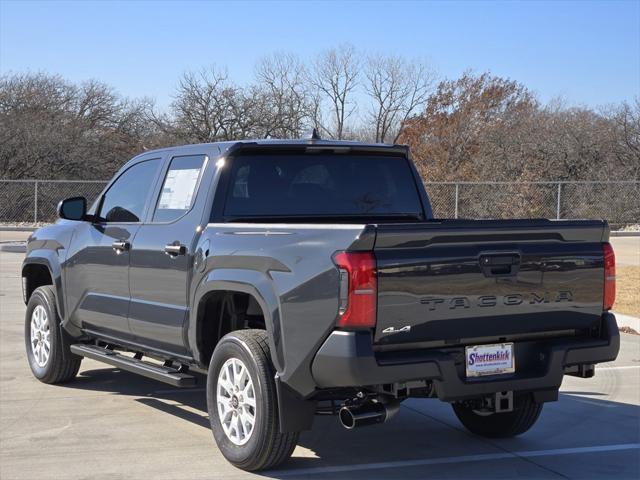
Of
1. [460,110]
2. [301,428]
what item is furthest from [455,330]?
[460,110]

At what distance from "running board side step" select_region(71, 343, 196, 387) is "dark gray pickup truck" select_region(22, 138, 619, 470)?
0.02 meters

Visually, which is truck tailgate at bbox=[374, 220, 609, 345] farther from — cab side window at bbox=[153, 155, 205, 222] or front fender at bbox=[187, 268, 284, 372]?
cab side window at bbox=[153, 155, 205, 222]

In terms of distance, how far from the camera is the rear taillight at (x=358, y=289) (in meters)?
4.82

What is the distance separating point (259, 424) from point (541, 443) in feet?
7.23

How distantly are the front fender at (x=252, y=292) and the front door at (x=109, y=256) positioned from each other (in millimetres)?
1076

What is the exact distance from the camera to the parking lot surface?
5.69 m

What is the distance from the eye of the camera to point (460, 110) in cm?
3822

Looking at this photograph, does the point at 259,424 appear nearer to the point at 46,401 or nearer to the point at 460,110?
the point at 46,401

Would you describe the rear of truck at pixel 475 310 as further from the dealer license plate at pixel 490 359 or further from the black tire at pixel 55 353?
the black tire at pixel 55 353

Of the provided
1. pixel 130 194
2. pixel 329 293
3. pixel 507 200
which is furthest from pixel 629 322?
pixel 507 200

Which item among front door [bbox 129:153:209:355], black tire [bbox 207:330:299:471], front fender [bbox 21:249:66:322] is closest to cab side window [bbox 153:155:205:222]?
front door [bbox 129:153:209:355]

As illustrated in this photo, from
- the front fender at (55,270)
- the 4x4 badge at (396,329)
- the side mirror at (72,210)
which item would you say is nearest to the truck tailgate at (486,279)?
the 4x4 badge at (396,329)

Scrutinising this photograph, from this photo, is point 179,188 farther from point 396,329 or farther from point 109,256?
point 396,329

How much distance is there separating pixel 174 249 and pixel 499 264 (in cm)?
226
